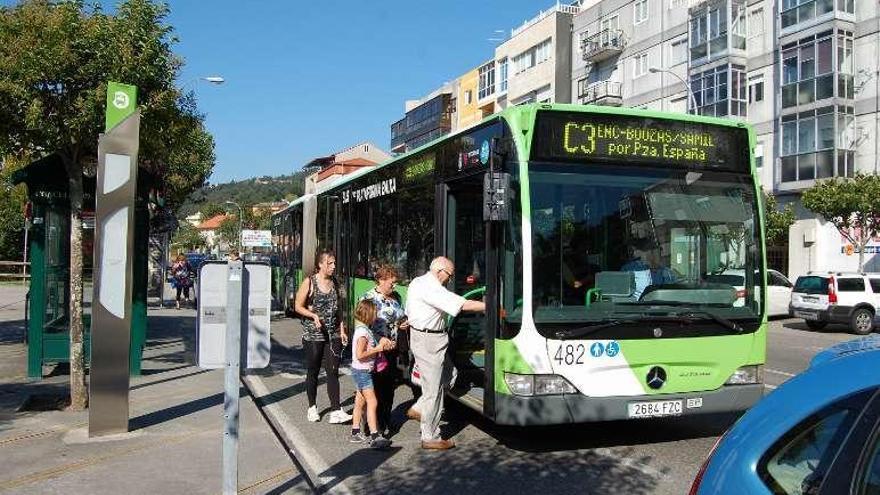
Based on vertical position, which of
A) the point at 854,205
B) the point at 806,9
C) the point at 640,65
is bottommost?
the point at 854,205

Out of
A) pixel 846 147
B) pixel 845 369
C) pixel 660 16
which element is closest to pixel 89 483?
pixel 845 369

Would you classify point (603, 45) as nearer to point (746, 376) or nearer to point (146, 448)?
point (746, 376)

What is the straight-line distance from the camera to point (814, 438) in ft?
7.26

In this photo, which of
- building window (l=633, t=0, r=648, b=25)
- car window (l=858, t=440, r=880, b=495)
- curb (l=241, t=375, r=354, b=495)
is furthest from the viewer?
building window (l=633, t=0, r=648, b=25)

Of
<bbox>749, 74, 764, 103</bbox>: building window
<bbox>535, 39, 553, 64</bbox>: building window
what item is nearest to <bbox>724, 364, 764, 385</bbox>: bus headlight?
<bbox>749, 74, 764, 103</bbox>: building window

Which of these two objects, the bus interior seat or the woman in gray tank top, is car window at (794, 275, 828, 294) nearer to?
the bus interior seat

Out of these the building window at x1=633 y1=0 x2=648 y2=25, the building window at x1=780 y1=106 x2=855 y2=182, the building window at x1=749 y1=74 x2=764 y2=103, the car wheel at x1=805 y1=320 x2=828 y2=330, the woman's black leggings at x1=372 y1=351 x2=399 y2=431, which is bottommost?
the car wheel at x1=805 y1=320 x2=828 y2=330

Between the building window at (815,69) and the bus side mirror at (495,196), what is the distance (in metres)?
29.6

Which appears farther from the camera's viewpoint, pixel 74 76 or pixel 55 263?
pixel 55 263

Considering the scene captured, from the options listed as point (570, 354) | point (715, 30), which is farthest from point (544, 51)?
point (570, 354)

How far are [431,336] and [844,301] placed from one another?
59.8 feet

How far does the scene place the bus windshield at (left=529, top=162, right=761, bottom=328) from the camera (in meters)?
6.62

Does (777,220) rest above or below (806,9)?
below

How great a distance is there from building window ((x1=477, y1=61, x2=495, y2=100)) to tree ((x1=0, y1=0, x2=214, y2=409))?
53.2 m
